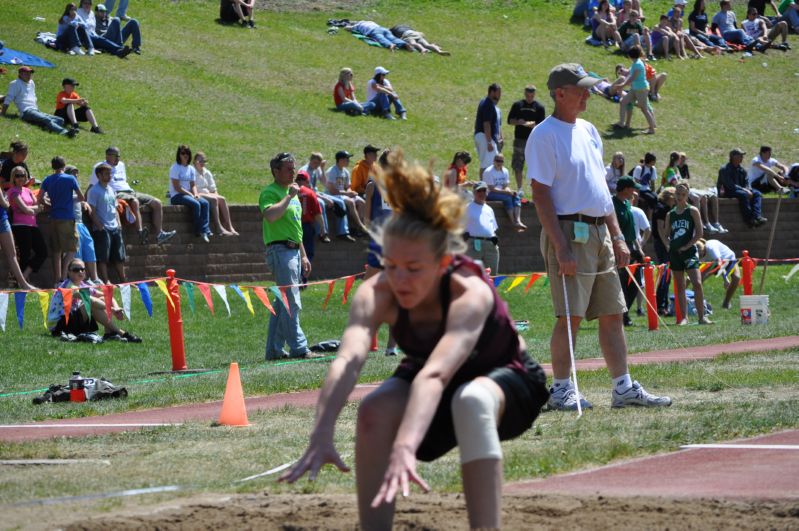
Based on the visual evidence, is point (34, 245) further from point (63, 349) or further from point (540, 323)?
point (540, 323)

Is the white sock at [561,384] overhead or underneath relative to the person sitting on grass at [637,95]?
underneath

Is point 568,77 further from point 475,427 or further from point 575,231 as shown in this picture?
point 475,427

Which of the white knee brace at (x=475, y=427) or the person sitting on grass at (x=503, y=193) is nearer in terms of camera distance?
the white knee brace at (x=475, y=427)

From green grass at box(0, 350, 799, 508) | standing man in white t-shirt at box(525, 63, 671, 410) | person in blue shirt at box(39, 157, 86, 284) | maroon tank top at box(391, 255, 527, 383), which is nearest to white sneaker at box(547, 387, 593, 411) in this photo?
standing man in white t-shirt at box(525, 63, 671, 410)

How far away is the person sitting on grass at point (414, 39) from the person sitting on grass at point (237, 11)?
187 inches

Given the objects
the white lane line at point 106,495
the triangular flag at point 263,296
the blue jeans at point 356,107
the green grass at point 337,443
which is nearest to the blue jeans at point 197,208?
the triangular flag at point 263,296

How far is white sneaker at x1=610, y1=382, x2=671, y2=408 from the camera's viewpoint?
873cm

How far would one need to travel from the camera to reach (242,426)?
8.94 metres

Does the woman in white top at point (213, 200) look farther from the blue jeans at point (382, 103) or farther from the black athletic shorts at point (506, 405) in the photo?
the black athletic shorts at point (506, 405)

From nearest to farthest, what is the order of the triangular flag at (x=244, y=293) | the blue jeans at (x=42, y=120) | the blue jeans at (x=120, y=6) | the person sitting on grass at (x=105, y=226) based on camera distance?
1. the triangular flag at (x=244, y=293)
2. the person sitting on grass at (x=105, y=226)
3. the blue jeans at (x=42, y=120)
4. the blue jeans at (x=120, y=6)

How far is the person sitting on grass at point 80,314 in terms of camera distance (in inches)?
→ 615

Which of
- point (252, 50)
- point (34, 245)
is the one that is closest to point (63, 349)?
point (34, 245)

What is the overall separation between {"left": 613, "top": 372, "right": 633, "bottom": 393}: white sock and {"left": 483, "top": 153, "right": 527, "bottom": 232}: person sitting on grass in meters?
15.0

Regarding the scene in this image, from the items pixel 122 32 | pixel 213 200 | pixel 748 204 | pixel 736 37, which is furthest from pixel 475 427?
pixel 736 37
